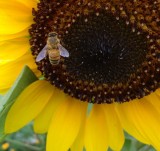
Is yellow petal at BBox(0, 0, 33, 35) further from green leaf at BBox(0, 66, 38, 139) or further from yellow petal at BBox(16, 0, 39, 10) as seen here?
green leaf at BBox(0, 66, 38, 139)

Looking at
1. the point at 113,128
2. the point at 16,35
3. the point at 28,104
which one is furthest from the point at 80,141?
the point at 16,35

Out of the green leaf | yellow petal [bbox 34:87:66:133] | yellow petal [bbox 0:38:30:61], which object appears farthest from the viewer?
yellow petal [bbox 34:87:66:133]

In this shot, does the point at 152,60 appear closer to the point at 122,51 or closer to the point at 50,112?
the point at 122,51

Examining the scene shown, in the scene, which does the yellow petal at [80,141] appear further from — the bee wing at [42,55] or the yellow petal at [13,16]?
the yellow petal at [13,16]

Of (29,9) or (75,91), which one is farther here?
(75,91)

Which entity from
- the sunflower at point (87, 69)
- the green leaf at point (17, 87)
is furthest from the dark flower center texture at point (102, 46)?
the green leaf at point (17, 87)

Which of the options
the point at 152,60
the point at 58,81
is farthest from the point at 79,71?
the point at 152,60

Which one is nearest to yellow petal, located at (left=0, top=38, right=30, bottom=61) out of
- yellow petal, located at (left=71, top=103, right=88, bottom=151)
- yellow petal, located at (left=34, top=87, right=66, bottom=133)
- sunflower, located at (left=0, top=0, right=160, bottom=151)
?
sunflower, located at (left=0, top=0, right=160, bottom=151)
